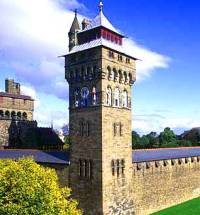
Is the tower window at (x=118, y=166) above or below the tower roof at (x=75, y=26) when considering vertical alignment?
below

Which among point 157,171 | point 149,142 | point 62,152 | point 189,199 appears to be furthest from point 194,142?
point 62,152

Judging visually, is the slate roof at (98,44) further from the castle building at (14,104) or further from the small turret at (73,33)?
the castle building at (14,104)

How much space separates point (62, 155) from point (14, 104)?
2107cm

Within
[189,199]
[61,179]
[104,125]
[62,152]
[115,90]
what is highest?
[115,90]

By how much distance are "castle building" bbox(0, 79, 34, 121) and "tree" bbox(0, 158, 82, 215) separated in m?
27.5

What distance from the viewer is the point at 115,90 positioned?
36.0 meters

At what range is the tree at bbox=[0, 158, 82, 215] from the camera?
27.0m

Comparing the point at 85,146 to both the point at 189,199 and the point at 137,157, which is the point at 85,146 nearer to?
the point at 137,157

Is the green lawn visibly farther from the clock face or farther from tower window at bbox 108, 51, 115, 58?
tower window at bbox 108, 51, 115, 58

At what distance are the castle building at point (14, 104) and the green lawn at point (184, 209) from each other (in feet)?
88.4

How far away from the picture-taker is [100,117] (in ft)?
112

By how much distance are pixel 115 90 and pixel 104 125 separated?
395 centimetres

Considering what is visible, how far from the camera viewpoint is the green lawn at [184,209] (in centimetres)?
4169

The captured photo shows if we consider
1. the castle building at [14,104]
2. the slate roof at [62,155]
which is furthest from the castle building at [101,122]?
the castle building at [14,104]
